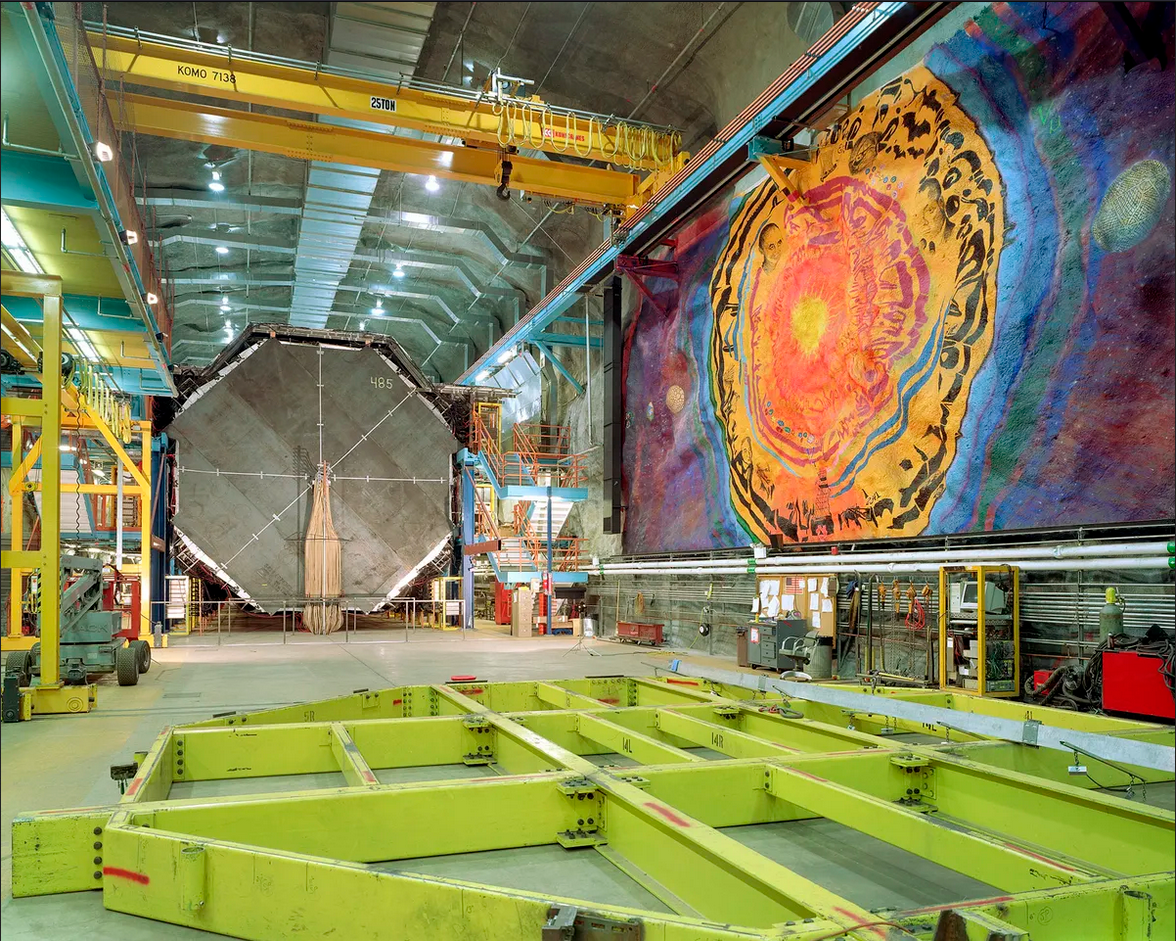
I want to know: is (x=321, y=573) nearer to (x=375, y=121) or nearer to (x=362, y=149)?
(x=362, y=149)

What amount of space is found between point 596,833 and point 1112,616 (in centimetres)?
604

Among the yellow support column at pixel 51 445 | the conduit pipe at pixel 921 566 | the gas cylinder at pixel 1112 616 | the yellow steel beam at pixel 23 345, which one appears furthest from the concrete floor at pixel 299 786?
the yellow steel beam at pixel 23 345

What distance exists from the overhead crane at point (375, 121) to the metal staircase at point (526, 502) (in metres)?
6.90

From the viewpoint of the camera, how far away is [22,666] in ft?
30.4

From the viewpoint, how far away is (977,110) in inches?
368

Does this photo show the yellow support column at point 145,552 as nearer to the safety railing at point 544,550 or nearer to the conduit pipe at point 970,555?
the safety railing at point 544,550

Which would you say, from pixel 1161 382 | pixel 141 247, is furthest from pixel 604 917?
pixel 141 247

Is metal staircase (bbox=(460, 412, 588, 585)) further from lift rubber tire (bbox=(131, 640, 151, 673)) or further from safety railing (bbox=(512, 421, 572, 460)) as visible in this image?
lift rubber tire (bbox=(131, 640, 151, 673))

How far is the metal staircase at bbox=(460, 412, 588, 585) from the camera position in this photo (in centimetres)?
1997

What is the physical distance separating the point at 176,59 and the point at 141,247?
3.32m

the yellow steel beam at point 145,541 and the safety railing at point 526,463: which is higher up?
the safety railing at point 526,463

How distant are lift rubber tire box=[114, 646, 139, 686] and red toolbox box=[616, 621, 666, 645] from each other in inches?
368

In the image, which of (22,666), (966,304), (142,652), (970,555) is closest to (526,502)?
(142,652)

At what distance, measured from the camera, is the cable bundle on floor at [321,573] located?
19891 mm
